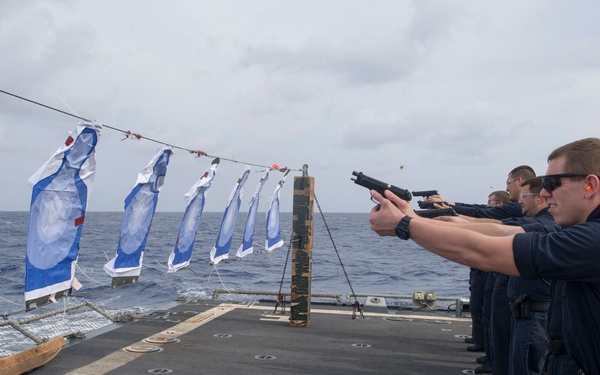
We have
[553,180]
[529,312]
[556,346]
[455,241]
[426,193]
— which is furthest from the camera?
[426,193]

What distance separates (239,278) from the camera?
2648 cm

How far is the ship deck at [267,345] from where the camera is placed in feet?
23.5

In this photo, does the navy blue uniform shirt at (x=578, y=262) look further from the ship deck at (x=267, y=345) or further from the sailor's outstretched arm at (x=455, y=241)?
the ship deck at (x=267, y=345)

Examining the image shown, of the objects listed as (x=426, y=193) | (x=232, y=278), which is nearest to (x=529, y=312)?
(x=426, y=193)

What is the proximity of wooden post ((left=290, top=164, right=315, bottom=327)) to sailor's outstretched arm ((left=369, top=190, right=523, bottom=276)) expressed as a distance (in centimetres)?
721

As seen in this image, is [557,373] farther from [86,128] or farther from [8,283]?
[8,283]

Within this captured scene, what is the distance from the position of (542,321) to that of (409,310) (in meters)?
7.30

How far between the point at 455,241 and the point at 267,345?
6.40 m

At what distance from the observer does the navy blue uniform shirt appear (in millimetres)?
2385

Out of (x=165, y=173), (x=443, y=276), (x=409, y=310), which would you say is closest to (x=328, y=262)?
(x=443, y=276)

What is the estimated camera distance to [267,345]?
841 centimetres

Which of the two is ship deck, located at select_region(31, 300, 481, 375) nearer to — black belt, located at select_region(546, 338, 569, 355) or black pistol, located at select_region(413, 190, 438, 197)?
black pistol, located at select_region(413, 190, 438, 197)

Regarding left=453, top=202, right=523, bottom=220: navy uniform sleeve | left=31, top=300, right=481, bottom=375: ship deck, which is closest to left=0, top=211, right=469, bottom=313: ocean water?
left=31, top=300, right=481, bottom=375: ship deck

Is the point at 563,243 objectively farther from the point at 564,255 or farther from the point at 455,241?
the point at 455,241
